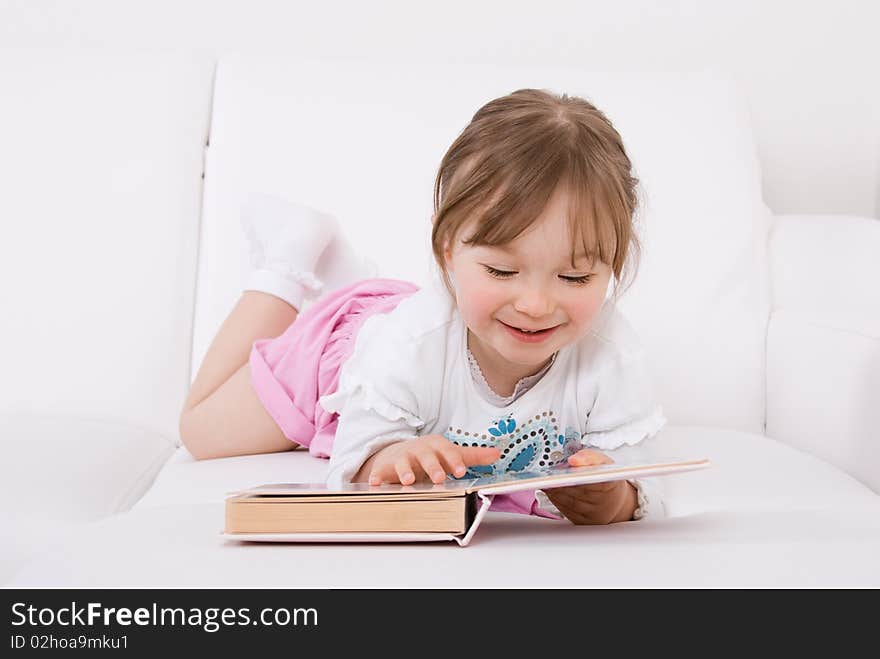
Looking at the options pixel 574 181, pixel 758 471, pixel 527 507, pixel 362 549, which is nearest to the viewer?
pixel 362 549

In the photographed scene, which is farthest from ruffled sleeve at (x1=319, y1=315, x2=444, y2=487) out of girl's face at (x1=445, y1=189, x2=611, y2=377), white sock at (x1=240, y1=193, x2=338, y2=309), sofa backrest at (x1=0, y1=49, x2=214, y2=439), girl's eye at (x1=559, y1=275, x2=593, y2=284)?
sofa backrest at (x1=0, y1=49, x2=214, y2=439)

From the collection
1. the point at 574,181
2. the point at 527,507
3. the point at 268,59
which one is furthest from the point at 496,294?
the point at 268,59

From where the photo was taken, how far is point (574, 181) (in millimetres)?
971

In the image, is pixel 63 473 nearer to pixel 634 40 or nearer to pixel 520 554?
pixel 520 554

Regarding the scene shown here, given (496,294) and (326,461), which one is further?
(326,461)

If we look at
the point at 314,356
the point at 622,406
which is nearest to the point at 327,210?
the point at 314,356

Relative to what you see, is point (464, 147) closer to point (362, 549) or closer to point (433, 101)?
point (362, 549)

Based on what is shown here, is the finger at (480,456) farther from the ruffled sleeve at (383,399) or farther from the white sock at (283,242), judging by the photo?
the white sock at (283,242)

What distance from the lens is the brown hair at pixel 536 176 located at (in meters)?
0.96

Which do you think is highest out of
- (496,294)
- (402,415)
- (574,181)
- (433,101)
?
(433,101)

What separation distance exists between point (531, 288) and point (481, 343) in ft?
0.67

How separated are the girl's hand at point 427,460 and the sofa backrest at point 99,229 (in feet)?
2.37

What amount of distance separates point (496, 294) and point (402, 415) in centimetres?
19

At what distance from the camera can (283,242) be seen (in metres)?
1.51
